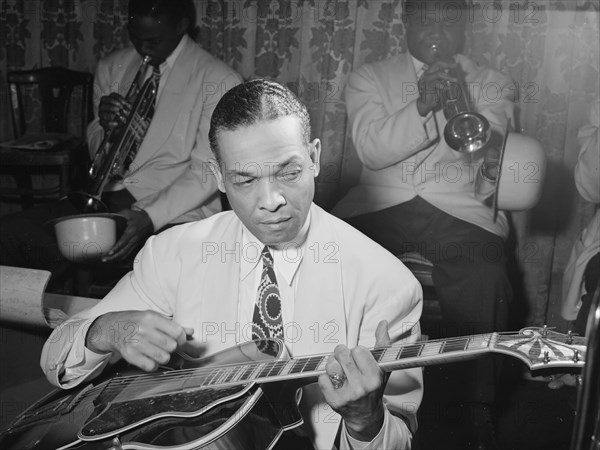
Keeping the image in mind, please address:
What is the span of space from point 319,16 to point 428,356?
1.36 m

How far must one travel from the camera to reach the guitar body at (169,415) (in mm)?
1537

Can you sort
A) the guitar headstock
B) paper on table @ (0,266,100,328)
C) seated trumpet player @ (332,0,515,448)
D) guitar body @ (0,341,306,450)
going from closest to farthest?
the guitar headstock < guitar body @ (0,341,306,450) < paper on table @ (0,266,100,328) < seated trumpet player @ (332,0,515,448)

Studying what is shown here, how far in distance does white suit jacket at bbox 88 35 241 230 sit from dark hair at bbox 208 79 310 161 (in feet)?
1.85

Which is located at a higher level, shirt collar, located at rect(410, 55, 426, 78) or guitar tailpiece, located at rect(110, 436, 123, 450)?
shirt collar, located at rect(410, 55, 426, 78)

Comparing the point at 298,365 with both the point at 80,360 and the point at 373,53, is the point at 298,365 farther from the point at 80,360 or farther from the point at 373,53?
the point at 373,53

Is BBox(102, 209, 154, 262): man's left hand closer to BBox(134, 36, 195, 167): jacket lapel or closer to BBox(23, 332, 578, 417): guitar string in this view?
BBox(134, 36, 195, 167): jacket lapel

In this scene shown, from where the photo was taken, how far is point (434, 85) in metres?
2.28

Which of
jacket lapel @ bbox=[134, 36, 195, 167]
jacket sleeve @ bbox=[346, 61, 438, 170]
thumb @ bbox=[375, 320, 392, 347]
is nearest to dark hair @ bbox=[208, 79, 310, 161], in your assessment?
thumb @ bbox=[375, 320, 392, 347]

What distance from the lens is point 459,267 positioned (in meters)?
2.36

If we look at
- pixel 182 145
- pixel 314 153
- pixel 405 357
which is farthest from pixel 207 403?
pixel 182 145

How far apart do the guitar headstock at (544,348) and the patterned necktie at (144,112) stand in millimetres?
1394

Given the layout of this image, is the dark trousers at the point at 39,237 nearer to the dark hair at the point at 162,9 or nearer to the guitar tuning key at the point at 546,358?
the dark hair at the point at 162,9

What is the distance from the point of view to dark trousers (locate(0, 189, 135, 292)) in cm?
236

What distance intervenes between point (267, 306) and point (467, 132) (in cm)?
91
